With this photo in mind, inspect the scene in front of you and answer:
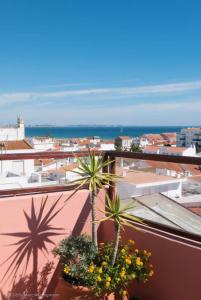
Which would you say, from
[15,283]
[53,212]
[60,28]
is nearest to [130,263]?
[53,212]

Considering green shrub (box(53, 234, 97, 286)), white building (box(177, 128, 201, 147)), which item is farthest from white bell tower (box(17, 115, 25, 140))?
white building (box(177, 128, 201, 147))

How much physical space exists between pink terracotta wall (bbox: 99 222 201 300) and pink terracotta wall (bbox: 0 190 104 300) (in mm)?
526

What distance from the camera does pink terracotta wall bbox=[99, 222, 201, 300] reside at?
2.41 m

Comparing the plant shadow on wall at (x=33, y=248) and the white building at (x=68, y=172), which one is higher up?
the white building at (x=68, y=172)

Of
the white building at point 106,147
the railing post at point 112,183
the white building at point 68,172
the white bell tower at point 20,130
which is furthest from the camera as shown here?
the white bell tower at point 20,130

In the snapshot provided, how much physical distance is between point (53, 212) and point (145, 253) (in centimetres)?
90

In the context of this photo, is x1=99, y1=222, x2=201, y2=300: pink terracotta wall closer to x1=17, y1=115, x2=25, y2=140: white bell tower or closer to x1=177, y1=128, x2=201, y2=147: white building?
x1=17, y1=115, x2=25, y2=140: white bell tower

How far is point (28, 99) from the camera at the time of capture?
4738cm

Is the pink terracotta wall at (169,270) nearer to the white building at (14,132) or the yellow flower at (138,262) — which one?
the yellow flower at (138,262)

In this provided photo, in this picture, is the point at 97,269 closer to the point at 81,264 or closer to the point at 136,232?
the point at 81,264

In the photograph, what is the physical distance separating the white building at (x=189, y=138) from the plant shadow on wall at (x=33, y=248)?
2827 inches

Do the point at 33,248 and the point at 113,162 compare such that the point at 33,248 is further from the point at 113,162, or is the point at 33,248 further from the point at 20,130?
the point at 20,130

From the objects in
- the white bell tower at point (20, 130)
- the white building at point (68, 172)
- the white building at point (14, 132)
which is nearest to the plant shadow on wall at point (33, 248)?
the white building at point (68, 172)

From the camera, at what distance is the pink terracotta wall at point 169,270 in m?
2.41
